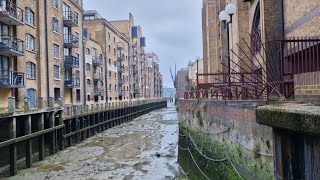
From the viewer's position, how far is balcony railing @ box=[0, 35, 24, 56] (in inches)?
954

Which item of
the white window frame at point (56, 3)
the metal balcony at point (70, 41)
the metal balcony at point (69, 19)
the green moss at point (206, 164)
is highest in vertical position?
the white window frame at point (56, 3)

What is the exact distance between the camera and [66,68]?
38469mm

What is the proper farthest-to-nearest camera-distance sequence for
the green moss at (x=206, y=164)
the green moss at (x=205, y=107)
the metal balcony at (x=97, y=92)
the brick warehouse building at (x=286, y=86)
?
the metal balcony at (x=97, y=92) → the green moss at (x=205, y=107) → the green moss at (x=206, y=164) → the brick warehouse building at (x=286, y=86)

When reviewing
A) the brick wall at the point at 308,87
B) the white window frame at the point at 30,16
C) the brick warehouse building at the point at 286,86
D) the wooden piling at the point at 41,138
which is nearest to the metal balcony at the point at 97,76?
the white window frame at the point at 30,16

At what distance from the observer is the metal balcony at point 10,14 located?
2416 centimetres

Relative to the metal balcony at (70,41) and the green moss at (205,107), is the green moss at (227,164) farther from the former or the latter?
the metal balcony at (70,41)

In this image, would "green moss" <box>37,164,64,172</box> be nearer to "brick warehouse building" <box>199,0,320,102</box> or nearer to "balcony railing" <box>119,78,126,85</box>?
"brick warehouse building" <box>199,0,320,102</box>

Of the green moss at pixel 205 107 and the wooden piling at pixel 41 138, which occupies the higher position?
the green moss at pixel 205 107

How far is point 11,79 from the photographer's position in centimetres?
2516

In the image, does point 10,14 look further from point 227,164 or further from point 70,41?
point 227,164

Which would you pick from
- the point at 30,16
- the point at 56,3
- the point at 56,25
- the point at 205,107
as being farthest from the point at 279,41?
the point at 56,3

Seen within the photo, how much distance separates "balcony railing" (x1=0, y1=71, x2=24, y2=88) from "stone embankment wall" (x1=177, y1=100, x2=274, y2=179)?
14.7 meters

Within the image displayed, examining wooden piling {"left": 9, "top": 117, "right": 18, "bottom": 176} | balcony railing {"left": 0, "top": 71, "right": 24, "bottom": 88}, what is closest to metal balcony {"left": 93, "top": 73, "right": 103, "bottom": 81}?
balcony railing {"left": 0, "top": 71, "right": 24, "bottom": 88}

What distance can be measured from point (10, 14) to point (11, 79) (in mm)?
4638
